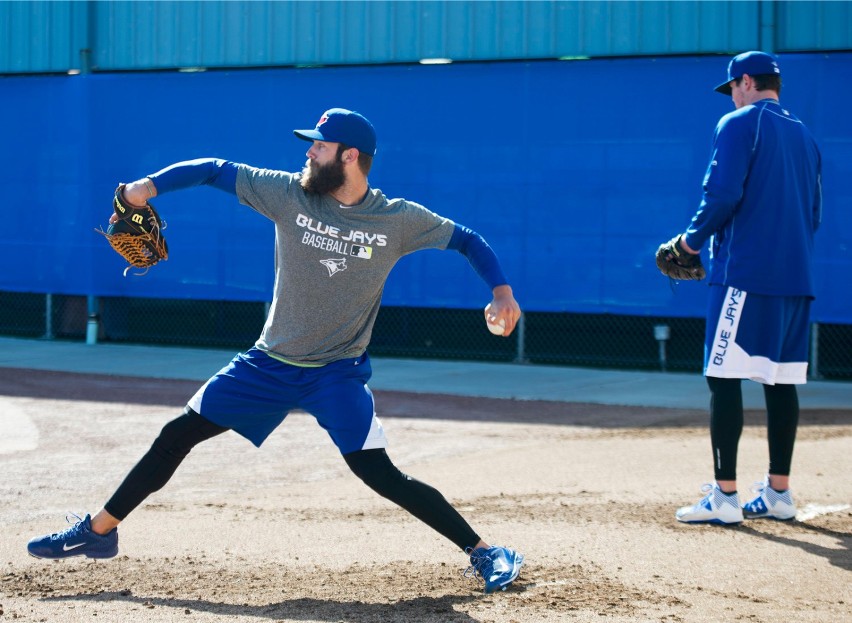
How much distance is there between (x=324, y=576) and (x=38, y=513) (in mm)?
2069

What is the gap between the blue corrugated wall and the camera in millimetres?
13086

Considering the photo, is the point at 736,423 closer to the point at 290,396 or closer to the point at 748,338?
the point at 748,338

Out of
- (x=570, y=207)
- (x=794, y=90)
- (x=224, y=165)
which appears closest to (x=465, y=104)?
(x=570, y=207)

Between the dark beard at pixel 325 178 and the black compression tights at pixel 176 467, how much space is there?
1.05 meters

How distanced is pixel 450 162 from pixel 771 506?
27.6 ft

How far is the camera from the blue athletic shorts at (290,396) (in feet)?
15.6

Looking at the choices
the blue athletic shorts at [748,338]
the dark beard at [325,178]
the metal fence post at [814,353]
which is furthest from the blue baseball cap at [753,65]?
the metal fence post at [814,353]

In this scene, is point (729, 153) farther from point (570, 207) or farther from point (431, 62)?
point (431, 62)

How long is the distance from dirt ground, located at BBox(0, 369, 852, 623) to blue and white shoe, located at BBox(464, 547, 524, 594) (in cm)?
7

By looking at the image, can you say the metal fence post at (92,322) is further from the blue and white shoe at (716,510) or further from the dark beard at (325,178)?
the dark beard at (325,178)

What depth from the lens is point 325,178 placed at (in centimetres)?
476

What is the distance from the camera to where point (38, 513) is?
6.29 metres

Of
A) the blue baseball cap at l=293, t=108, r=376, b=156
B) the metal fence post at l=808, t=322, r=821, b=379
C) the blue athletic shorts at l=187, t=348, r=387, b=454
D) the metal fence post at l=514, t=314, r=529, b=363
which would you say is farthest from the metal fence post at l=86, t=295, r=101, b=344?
the blue baseball cap at l=293, t=108, r=376, b=156

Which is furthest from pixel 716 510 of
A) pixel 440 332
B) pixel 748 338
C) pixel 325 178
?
pixel 440 332
